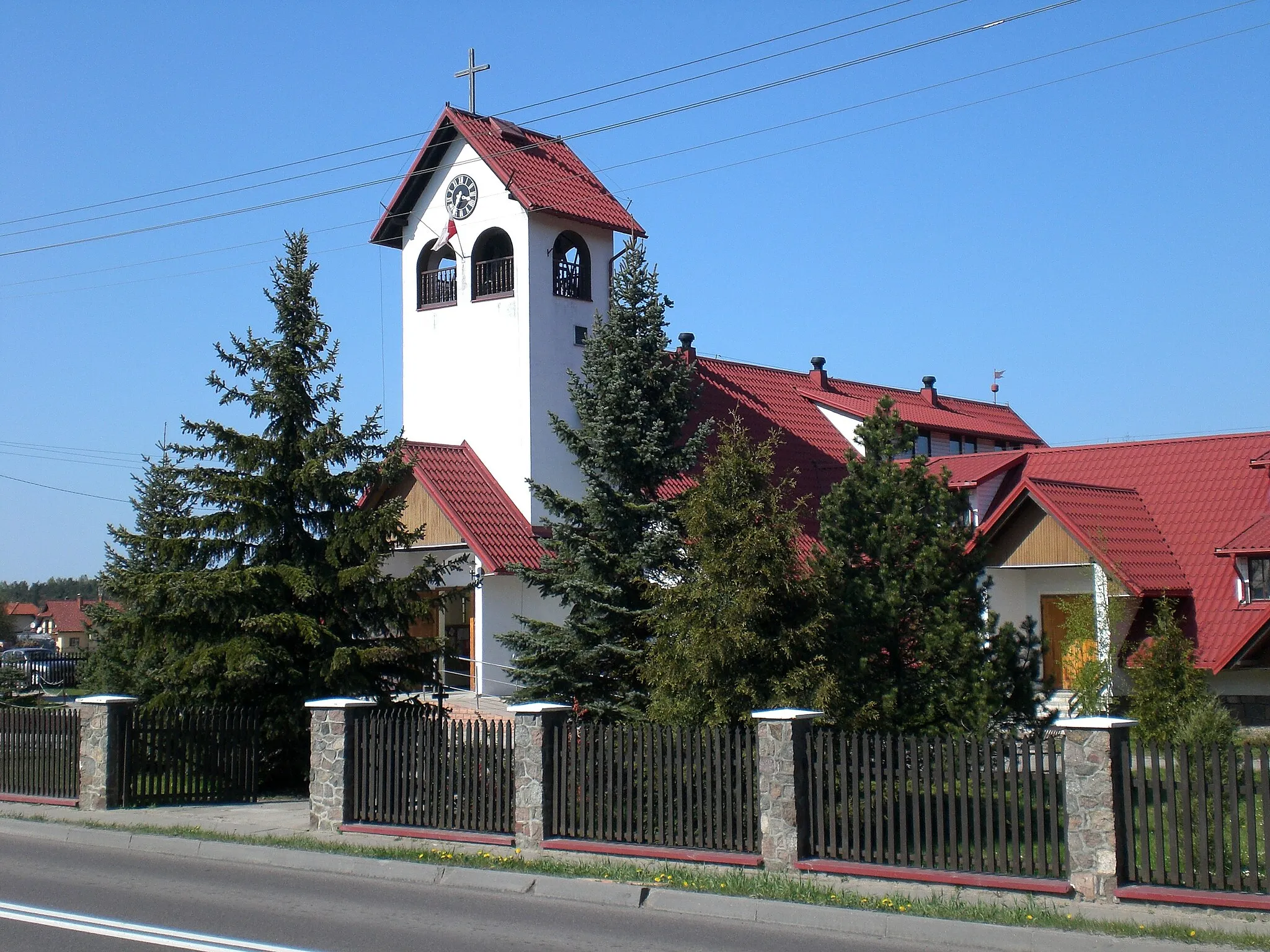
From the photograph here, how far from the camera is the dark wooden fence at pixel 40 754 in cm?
1684

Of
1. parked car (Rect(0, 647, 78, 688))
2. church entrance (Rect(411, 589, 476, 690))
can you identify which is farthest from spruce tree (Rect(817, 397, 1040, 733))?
parked car (Rect(0, 647, 78, 688))

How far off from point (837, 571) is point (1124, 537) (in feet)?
36.4

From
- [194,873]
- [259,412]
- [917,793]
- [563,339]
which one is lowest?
[194,873]

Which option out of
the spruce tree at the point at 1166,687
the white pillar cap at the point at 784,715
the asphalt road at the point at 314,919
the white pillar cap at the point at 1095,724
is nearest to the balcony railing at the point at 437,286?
the spruce tree at the point at 1166,687

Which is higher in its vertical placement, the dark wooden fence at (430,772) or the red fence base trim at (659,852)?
the dark wooden fence at (430,772)

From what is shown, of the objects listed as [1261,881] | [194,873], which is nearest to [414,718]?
[194,873]

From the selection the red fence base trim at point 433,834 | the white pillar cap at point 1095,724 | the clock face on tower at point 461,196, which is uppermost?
the clock face on tower at point 461,196

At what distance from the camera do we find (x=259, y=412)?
61.4 feet

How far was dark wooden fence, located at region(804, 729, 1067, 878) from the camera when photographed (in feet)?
35.1

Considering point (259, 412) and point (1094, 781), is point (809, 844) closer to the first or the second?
point (1094, 781)

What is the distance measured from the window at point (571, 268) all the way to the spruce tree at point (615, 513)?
945cm

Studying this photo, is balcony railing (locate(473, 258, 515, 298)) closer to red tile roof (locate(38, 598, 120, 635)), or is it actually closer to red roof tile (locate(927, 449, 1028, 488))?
red roof tile (locate(927, 449, 1028, 488))

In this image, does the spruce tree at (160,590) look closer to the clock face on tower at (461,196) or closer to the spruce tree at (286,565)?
the spruce tree at (286,565)

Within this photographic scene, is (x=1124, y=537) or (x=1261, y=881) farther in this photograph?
(x=1124, y=537)
